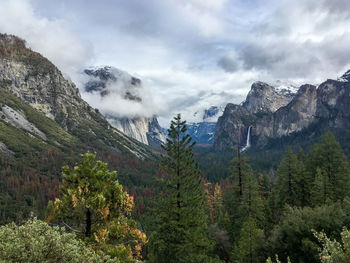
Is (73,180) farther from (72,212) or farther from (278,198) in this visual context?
(278,198)

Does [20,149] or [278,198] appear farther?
[20,149]

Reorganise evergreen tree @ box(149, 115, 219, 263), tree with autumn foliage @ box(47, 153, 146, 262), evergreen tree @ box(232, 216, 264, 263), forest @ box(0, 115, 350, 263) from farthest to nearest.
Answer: evergreen tree @ box(232, 216, 264, 263) < evergreen tree @ box(149, 115, 219, 263) < tree with autumn foliage @ box(47, 153, 146, 262) < forest @ box(0, 115, 350, 263)

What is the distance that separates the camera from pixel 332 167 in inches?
1842

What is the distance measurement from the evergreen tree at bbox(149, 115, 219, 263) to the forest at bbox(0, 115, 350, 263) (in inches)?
3.6

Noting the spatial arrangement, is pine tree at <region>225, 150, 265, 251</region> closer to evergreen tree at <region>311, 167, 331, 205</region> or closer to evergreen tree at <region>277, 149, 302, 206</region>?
evergreen tree at <region>277, 149, 302, 206</region>

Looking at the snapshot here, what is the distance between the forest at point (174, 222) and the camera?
31.1 feet

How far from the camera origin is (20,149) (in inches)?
7844

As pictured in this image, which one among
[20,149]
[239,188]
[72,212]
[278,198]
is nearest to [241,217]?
[239,188]

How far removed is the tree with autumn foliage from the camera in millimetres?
15086

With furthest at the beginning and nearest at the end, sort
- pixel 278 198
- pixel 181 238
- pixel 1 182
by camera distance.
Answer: pixel 1 182
pixel 278 198
pixel 181 238

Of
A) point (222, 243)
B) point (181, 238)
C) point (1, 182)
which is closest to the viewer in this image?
point (181, 238)

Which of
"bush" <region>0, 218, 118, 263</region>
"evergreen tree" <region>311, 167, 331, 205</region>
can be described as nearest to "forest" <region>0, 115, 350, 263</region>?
"bush" <region>0, 218, 118, 263</region>

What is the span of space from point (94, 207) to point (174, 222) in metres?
9.24

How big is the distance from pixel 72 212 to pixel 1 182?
17048 cm
